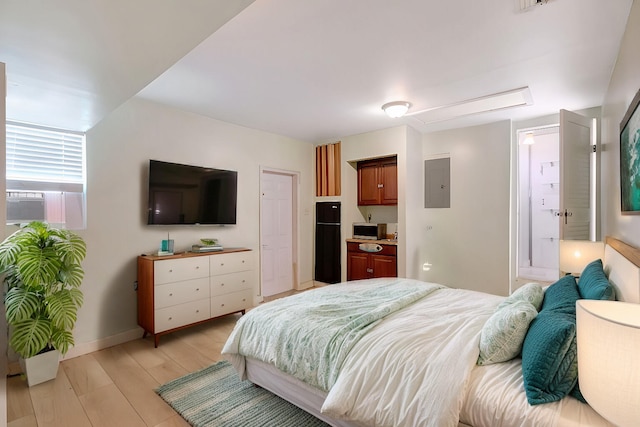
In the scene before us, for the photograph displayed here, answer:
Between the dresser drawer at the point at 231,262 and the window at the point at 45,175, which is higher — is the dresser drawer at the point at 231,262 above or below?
below

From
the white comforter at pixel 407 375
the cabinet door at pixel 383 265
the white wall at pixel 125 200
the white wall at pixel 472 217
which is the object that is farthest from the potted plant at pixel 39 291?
the white wall at pixel 472 217

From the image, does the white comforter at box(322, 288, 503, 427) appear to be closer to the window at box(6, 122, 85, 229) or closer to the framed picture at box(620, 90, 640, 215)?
the framed picture at box(620, 90, 640, 215)

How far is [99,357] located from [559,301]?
3.70m

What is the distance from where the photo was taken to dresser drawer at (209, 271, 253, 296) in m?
3.47

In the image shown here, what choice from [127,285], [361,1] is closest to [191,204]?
[127,285]

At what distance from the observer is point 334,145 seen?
5109 mm

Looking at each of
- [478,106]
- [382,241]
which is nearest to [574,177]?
[478,106]

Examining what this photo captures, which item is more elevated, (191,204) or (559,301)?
(191,204)

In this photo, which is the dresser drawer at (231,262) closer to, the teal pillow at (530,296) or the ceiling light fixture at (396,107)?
the ceiling light fixture at (396,107)

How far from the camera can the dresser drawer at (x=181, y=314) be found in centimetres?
300

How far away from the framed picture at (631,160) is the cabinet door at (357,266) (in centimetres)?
306

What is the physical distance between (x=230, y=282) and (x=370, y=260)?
210cm

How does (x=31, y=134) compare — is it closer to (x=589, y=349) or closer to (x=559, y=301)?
(x=589, y=349)

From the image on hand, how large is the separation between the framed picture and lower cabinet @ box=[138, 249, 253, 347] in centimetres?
351
